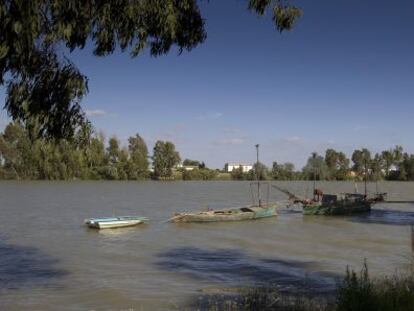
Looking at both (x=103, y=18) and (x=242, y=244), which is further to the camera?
(x=242, y=244)

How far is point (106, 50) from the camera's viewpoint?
10.8 metres

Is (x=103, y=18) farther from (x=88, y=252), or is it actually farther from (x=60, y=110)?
(x=88, y=252)

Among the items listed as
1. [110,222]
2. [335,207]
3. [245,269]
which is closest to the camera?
[245,269]

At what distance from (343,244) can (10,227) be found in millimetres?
25264

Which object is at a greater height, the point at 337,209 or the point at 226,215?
the point at 337,209

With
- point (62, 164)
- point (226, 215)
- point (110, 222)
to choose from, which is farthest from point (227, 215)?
point (62, 164)

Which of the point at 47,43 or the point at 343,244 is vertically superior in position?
the point at 47,43

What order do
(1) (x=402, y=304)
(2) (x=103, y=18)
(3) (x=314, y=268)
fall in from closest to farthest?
(2) (x=103, y=18) → (1) (x=402, y=304) → (3) (x=314, y=268)

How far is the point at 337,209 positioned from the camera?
57.9m

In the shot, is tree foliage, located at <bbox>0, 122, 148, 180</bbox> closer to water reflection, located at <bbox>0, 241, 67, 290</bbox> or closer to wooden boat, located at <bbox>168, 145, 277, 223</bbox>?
wooden boat, located at <bbox>168, 145, 277, 223</bbox>

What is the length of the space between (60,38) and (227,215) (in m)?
41.1

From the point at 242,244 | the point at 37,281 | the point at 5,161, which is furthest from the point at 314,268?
the point at 5,161

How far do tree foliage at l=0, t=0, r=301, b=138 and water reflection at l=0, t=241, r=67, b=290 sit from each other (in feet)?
46.6

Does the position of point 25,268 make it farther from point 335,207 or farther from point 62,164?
point 62,164
